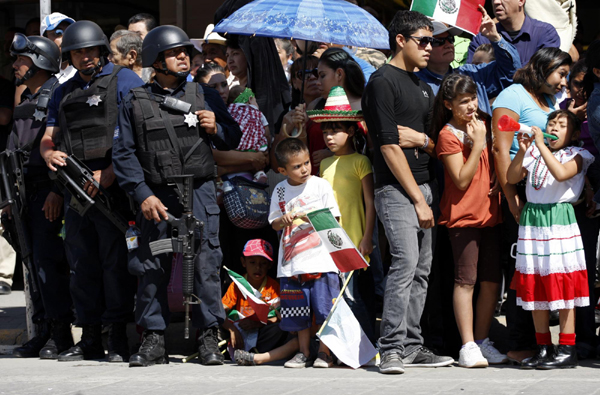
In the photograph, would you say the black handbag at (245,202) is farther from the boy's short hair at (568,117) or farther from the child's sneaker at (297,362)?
the boy's short hair at (568,117)

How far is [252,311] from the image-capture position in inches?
260

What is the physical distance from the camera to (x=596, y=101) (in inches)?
236

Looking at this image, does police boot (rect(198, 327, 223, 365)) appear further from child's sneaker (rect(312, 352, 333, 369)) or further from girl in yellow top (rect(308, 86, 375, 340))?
girl in yellow top (rect(308, 86, 375, 340))

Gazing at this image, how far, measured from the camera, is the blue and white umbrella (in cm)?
650

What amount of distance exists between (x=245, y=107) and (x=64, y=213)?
155 cm

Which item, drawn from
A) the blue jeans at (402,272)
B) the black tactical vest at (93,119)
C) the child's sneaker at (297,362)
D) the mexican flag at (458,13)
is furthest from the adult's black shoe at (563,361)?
the black tactical vest at (93,119)

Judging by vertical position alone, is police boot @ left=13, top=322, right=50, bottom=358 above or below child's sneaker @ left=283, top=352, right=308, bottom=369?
below

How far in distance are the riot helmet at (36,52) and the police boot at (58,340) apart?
1.94m

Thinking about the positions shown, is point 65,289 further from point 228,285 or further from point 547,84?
point 547,84

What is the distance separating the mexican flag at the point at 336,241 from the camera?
6.14m

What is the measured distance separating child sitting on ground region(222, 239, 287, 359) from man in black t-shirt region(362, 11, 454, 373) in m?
0.98

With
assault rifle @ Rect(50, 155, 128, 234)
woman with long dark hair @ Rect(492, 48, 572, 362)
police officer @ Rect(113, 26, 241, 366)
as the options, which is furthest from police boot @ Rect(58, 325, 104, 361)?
woman with long dark hair @ Rect(492, 48, 572, 362)

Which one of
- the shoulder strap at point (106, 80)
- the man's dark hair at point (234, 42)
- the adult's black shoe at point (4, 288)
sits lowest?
the adult's black shoe at point (4, 288)

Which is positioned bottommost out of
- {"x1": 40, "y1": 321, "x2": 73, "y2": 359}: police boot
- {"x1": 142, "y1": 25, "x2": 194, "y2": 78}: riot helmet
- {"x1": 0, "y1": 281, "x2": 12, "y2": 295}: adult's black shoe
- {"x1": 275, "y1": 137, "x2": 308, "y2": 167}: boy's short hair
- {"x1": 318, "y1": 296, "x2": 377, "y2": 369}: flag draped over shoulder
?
{"x1": 0, "y1": 281, "x2": 12, "y2": 295}: adult's black shoe
